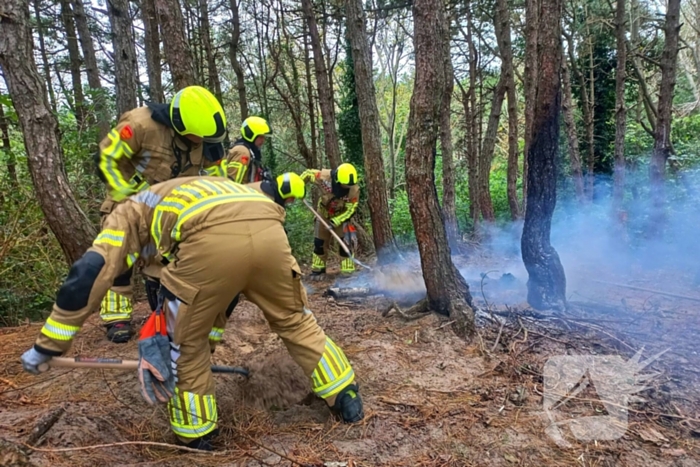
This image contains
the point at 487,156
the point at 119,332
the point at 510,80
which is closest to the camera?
the point at 119,332

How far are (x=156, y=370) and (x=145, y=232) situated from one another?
0.74 meters

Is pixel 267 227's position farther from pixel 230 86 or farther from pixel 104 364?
pixel 230 86

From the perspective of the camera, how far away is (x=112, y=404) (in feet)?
9.22

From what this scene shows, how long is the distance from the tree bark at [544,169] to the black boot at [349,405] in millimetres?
2919

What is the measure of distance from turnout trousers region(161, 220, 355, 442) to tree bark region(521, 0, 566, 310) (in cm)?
297

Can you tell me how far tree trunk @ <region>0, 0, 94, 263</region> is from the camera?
3689mm

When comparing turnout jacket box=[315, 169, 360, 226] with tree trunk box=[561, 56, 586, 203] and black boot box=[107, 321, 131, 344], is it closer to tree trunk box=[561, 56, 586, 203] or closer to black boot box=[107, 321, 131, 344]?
black boot box=[107, 321, 131, 344]

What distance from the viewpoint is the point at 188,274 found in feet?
7.32

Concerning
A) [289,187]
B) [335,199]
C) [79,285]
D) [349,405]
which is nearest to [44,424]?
[79,285]

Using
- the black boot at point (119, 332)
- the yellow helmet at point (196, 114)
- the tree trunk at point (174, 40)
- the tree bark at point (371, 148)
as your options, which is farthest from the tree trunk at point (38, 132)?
the tree bark at point (371, 148)

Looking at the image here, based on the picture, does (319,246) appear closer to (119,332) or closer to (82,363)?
(119,332)

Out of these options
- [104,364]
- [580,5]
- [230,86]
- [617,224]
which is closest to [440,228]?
[104,364]

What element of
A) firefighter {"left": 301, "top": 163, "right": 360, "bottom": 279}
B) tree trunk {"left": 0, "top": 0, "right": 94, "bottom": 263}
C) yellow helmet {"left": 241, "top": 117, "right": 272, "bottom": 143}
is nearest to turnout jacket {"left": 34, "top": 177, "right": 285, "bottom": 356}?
tree trunk {"left": 0, "top": 0, "right": 94, "bottom": 263}

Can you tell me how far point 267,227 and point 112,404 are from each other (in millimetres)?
1638
